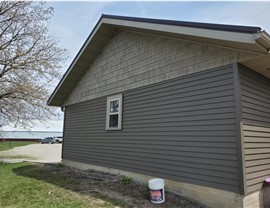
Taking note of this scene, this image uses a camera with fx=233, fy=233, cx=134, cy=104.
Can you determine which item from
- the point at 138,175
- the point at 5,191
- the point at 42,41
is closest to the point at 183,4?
the point at 138,175

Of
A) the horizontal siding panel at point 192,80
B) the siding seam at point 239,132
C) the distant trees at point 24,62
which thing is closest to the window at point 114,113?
the horizontal siding panel at point 192,80

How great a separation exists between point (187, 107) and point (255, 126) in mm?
1651

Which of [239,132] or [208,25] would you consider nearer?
Result: [239,132]

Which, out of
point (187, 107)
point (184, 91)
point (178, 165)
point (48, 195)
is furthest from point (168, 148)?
point (48, 195)

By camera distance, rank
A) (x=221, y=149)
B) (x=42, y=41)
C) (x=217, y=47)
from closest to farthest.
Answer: (x=221, y=149) < (x=217, y=47) < (x=42, y=41)

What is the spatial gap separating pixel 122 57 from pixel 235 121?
5146 millimetres

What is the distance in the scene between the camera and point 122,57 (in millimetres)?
8867

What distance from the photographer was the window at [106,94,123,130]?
849 centimetres

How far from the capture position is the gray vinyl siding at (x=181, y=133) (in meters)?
5.20

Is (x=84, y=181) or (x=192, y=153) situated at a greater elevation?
(x=192, y=153)

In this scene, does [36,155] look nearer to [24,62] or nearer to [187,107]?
[24,62]

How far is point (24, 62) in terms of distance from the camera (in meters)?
16.5

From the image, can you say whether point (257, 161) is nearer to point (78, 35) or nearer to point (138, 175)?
point (138, 175)

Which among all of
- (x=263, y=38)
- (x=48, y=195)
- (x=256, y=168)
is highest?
(x=263, y=38)
